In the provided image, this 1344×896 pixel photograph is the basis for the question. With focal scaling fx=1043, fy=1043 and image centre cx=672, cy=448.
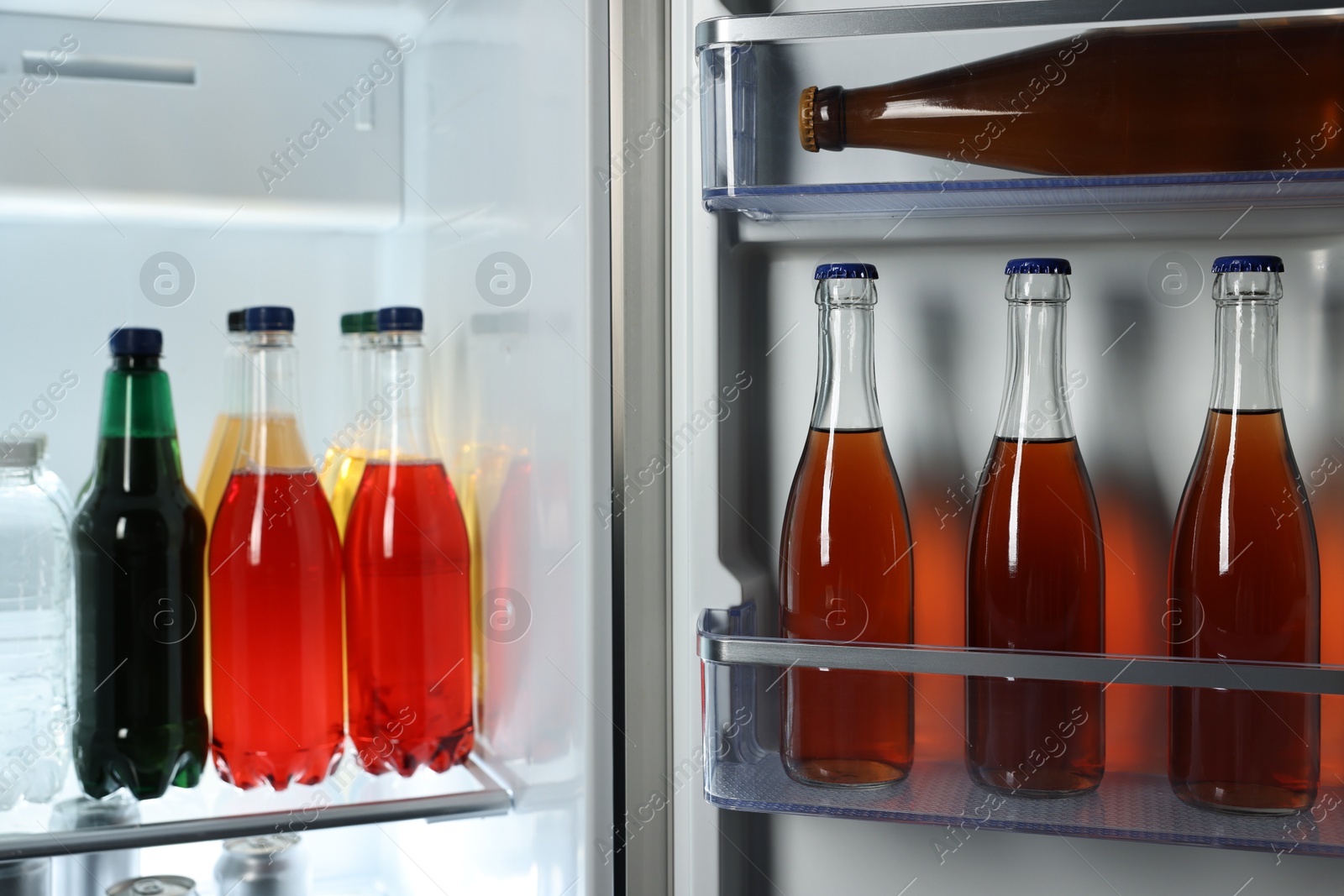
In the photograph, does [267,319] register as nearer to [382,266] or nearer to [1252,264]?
[382,266]

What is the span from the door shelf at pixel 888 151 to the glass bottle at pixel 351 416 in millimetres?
393

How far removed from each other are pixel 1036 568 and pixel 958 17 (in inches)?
15.1

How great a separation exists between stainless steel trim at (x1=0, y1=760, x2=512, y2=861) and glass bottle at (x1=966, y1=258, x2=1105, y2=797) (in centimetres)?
41

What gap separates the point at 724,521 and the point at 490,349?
319 millimetres

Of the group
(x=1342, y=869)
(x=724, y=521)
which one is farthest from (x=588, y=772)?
(x=1342, y=869)

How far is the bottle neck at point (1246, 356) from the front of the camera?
69 cm

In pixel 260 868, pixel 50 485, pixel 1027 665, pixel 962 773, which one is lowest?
pixel 260 868

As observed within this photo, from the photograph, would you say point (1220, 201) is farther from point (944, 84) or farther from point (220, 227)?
point (220, 227)

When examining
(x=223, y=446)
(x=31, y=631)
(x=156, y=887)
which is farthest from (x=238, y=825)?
(x=223, y=446)

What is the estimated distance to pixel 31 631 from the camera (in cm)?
91

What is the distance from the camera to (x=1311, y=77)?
2.18 ft

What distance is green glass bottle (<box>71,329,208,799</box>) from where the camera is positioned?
838 mm

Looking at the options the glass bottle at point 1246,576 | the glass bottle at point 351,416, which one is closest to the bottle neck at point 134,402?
the glass bottle at point 351,416

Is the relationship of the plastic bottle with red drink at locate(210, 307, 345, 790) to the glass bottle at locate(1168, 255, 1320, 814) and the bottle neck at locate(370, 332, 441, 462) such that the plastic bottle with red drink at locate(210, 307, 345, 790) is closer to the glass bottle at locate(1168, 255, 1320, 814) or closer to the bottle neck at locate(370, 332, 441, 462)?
the bottle neck at locate(370, 332, 441, 462)
